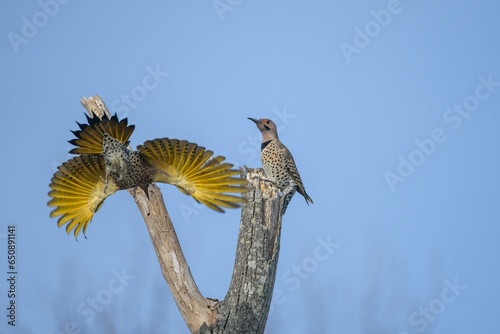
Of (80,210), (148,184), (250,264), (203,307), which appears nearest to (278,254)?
(250,264)

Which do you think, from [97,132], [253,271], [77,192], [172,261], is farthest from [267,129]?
[97,132]

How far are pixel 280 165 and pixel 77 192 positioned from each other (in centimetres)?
289

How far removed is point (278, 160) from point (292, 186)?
386 mm

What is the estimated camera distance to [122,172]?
23.9 ft

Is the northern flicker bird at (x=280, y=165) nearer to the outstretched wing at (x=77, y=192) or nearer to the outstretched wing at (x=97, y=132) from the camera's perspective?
the outstretched wing at (x=77, y=192)

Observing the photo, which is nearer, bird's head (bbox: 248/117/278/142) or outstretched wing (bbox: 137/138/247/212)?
outstretched wing (bbox: 137/138/247/212)

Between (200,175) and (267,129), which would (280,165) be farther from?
(200,175)

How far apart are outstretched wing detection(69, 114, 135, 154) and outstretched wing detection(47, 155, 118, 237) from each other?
0.25 m

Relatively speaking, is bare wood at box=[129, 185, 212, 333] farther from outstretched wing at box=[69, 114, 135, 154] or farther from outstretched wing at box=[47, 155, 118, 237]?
outstretched wing at box=[69, 114, 135, 154]

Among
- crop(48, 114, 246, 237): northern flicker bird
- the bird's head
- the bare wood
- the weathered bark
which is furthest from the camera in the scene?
the bird's head

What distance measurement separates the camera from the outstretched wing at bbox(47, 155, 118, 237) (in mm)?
7438

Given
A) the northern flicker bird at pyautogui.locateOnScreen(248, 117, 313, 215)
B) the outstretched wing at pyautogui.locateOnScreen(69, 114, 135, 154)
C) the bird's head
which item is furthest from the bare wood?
the bird's head

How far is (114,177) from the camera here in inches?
289

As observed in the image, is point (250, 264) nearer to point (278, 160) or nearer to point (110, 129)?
point (110, 129)
